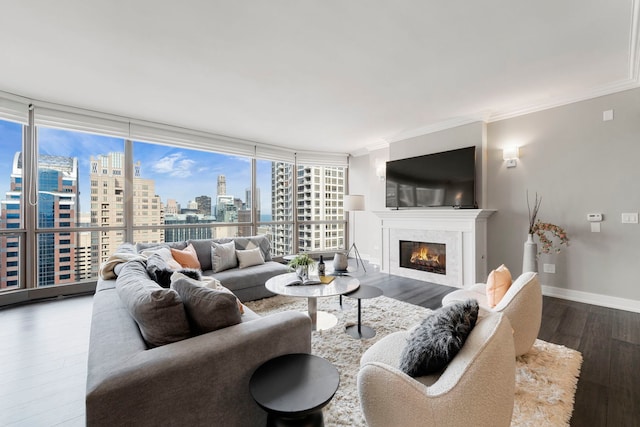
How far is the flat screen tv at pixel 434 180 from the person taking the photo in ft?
13.7

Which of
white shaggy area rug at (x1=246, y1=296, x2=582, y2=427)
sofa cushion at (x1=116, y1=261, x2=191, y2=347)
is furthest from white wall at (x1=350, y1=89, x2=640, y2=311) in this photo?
sofa cushion at (x1=116, y1=261, x2=191, y2=347)

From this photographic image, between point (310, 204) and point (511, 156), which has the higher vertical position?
point (511, 156)

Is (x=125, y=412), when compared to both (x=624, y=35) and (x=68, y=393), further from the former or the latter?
(x=624, y=35)

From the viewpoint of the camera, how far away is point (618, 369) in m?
2.05

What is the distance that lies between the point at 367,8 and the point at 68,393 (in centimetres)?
340

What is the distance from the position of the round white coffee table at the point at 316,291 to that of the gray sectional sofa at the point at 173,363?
89 cm

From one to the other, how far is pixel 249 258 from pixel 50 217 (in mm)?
2849

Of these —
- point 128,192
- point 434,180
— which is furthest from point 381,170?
point 128,192

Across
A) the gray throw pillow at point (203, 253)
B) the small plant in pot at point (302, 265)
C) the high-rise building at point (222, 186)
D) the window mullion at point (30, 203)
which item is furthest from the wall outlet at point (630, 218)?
the window mullion at point (30, 203)

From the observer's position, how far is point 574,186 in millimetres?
3506

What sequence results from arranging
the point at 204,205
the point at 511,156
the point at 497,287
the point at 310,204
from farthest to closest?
the point at 310,204
the point at 204,205
the point at 511,156
the point at 497,287

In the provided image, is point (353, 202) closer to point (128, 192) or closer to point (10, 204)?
point (128, 192)

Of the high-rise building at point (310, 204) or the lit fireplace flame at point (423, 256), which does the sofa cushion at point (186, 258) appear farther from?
the lit fireplace flame at point (423, 256)

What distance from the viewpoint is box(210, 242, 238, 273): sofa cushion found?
3.69m
